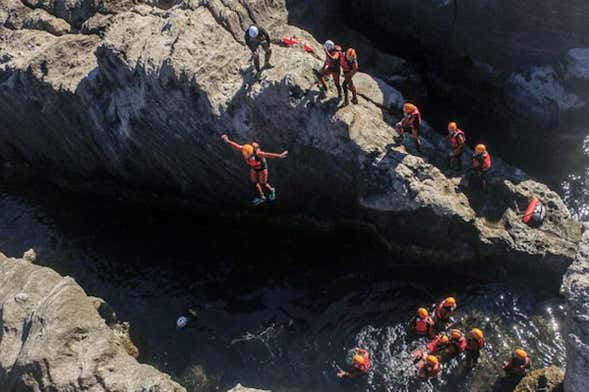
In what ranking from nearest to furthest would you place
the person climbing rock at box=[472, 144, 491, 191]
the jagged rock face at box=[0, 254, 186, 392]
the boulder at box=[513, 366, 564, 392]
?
the jagged rock face at box=[0, 254, 186, 392] → the boulder at box=[513, 366, 564, 392] → the person climbing rock at box=[472, 144, 491, 191]

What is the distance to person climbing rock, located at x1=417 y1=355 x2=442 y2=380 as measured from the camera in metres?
18.4

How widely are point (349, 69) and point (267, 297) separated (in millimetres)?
9338

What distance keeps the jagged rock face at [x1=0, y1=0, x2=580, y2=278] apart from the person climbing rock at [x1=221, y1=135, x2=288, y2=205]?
3.19 ft

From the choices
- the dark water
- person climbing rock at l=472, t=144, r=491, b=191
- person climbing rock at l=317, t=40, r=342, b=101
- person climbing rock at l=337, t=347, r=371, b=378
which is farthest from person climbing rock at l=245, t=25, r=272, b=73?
person climbing rock at l=337, t=347, r=371, b=378

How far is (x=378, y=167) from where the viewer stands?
19953 mm

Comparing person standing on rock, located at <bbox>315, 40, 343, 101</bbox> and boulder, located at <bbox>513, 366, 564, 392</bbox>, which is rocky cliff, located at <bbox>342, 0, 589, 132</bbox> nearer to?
person standing on rock, located at <bbox>315, 40, 343, 101</bbox>

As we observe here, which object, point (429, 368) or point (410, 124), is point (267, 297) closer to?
point (429, 368)

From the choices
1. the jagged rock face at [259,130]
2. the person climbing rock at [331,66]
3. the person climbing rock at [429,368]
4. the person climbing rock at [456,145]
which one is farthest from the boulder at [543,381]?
the person climbing rock at [331,66]

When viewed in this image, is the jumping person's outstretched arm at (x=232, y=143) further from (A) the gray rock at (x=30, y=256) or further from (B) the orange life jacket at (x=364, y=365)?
(A) the gray rock at (x=30, y=256)

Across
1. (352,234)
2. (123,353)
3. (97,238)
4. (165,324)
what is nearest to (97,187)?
(97,238)

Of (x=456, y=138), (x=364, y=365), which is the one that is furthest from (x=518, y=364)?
(x=456, y=138)

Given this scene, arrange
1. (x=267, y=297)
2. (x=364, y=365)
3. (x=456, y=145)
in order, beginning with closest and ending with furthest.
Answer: (x=364, y=365) < (x=456, y=145) < (x=267, y=297)

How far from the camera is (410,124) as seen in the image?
20.2m

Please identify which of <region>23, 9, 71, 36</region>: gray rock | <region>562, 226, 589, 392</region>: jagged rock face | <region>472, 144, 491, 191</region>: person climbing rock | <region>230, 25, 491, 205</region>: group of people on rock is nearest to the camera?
<region>562, 226, 589, 392</region>: jagged rock face
